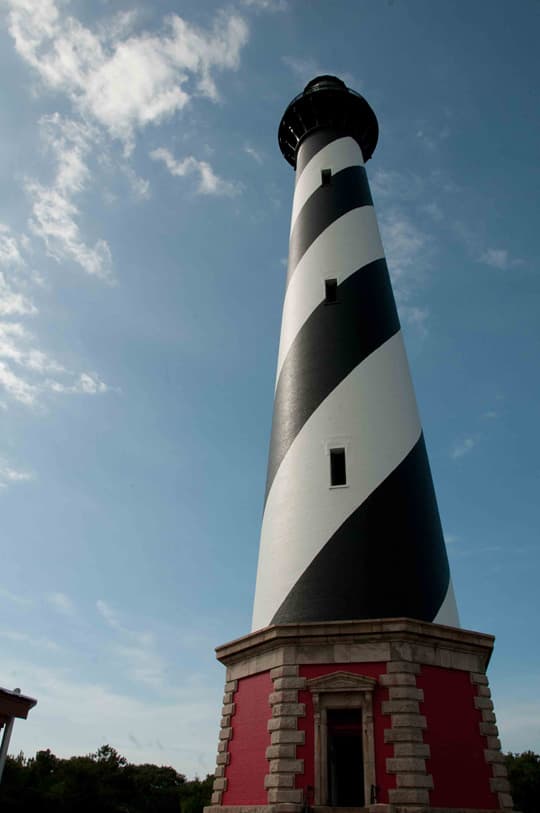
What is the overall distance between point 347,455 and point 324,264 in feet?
14.6

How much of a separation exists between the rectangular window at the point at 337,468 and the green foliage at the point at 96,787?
99.9 feet

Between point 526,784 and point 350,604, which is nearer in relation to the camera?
point 350,604

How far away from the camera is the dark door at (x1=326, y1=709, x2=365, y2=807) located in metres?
8.74

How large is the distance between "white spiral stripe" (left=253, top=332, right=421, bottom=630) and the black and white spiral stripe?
0.07 ft

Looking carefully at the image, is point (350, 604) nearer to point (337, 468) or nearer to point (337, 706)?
point (337, 706)

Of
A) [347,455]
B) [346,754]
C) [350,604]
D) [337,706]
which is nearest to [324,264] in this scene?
[347,455]

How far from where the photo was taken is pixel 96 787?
37.2 m

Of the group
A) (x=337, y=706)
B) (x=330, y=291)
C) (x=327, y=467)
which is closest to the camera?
(x=337, y=706)

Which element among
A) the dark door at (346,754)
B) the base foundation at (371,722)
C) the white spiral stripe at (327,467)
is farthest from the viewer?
the white spiral stripe at (327,467)

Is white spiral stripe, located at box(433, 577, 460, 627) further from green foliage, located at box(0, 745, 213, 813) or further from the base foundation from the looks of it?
green foliage, located at box(0, 745, 213, 813)

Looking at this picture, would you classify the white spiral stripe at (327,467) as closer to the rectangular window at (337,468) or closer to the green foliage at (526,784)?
the rectangular window at (337,468)

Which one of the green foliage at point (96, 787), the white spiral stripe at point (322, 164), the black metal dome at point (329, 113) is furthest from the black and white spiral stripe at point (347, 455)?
the green foliage at point (96, 787)

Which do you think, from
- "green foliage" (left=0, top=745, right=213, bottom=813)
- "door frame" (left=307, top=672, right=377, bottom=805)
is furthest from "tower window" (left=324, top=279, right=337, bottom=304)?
"green foliage" (left=0, top=745, right=213, bottom=813)

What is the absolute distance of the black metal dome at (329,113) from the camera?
16422mm
